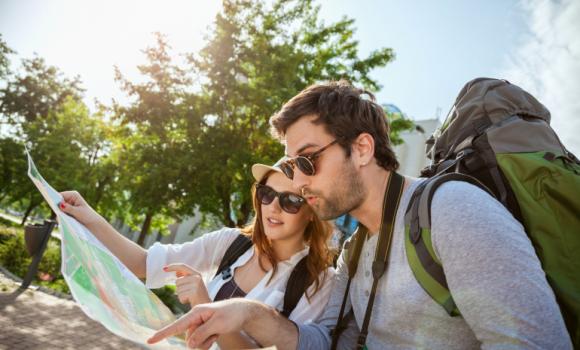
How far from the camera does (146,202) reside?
34.1 ft

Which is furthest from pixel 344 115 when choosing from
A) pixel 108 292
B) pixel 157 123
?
pixel 157 123

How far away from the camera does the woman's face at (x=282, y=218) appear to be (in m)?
2.64

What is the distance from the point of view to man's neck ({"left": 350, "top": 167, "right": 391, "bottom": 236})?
198 cm

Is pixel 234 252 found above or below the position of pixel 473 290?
below

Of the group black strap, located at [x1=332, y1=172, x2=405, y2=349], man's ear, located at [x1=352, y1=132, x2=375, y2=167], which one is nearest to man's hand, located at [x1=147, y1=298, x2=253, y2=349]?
black strap, located at [x1=332, y1=172, x2=405, y2=349]

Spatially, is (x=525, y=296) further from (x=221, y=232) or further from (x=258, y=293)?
(x=221, y=232)

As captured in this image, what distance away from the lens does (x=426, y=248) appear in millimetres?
1427

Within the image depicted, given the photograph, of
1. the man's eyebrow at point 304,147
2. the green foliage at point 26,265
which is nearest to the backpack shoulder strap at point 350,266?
the man's eyebrow at point 304,147

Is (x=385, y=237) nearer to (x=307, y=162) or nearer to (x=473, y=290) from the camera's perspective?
(x=473, y=290)

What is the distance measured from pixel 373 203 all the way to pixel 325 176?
333 mm

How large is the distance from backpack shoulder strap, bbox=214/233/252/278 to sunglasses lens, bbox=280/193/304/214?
1.55 ft

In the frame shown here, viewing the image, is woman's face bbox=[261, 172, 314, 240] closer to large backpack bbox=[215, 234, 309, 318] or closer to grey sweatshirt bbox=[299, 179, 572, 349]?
large backpack bbox=[215, 234, 309, 318]

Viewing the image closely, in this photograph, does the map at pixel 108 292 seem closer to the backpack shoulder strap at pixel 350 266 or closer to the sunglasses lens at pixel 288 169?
the backpack shoulder strap at pixel 350 266

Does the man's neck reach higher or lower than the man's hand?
higher
